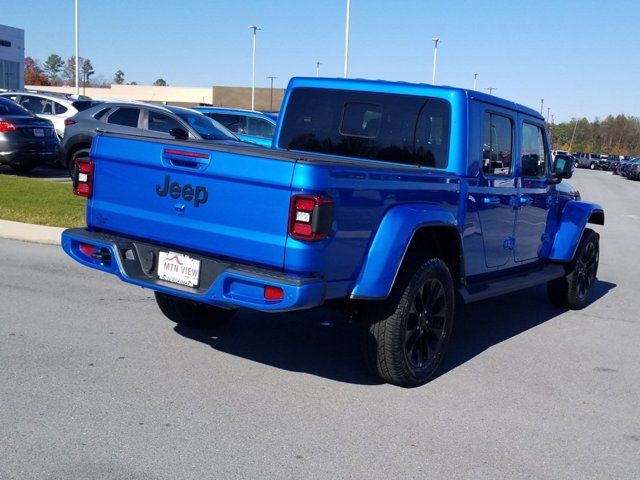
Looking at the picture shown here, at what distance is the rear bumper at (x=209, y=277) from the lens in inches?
171

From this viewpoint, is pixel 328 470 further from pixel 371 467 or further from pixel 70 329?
pixel 70 329

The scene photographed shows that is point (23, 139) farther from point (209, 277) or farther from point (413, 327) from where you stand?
point (413, 327)

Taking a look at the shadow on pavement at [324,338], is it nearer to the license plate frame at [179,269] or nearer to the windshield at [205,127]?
the license plate frame at [179,269]

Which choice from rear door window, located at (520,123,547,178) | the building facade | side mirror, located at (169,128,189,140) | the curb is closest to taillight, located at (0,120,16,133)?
the curb

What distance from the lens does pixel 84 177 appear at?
5406 mm

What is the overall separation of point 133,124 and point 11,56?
197ft

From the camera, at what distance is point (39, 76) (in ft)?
429

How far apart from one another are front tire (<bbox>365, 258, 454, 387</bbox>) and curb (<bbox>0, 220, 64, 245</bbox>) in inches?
235

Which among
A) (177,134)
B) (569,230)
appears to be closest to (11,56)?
(177,134)

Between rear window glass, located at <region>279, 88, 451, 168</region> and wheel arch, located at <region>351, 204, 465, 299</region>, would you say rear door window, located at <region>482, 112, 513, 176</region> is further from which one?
wheel arch, located at <region>351, 204, 465, 299</region>

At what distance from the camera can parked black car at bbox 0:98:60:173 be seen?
15414 millimetres

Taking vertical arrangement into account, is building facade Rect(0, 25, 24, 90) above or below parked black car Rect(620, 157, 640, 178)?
above

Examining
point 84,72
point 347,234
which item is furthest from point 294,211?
point 84,72

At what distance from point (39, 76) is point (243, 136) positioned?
124508 millimetres
